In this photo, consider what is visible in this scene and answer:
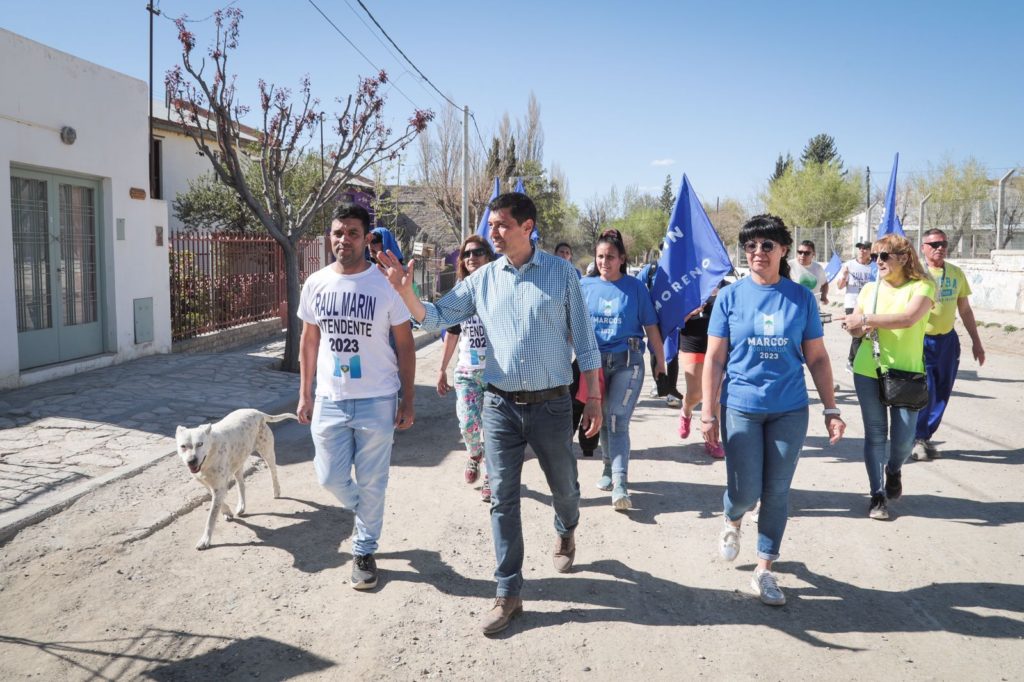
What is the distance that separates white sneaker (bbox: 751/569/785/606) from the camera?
12.8ft

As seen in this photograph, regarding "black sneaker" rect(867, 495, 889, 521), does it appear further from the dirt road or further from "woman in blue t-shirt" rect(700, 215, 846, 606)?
"woman in blue t-shirt" rect(700, 215, 846, 606)

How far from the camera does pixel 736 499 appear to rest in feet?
13.6

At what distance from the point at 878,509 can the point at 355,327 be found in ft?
12.4

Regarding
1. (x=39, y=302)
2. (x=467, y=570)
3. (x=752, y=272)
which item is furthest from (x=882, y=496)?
(x=39, y=302)

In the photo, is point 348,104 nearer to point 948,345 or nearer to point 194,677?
point 948,345

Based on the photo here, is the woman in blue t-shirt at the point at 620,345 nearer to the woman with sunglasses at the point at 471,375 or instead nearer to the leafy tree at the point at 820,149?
the woman with sunglasses at the point at 471,375

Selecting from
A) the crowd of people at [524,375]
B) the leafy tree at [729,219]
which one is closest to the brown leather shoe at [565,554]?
the crowd of people at [524,375]

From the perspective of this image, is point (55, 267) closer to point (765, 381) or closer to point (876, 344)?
point (765, 381)

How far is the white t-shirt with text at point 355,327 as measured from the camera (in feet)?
13.3

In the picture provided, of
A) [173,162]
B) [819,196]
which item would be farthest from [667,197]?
[173,162]

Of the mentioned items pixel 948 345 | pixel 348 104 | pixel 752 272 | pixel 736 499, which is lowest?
pixel 736 499

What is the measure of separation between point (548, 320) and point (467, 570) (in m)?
1.59

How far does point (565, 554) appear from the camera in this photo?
170 inches

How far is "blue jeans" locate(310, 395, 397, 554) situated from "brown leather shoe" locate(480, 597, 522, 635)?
2.77 ft
